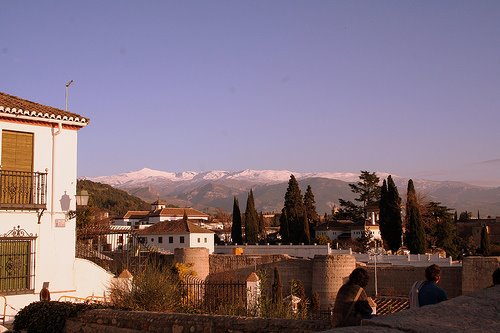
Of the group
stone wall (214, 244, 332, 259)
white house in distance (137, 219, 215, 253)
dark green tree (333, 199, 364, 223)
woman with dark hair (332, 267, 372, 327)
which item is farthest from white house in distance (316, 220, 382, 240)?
woman with dark hair (332, 267, 372, 327)

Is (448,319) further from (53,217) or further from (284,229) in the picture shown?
(284,229)

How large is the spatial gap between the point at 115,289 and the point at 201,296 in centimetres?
272

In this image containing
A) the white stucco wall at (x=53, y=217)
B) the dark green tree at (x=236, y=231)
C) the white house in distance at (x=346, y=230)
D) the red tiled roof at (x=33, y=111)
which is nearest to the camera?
the red tiled roof at (x=33, y=111)

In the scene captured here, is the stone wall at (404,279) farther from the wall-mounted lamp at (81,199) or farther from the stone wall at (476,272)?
the wall-mounted lamp at (81,199)

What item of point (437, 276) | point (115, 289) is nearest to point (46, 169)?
point (115, 289)

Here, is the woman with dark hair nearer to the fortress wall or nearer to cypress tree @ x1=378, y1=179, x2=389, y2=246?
the fortress wall

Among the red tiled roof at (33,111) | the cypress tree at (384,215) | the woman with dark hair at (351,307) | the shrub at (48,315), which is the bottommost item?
the shrub at (48,315)

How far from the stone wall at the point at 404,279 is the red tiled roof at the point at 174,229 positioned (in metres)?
22.8

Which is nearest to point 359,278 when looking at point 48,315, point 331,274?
point 48,315

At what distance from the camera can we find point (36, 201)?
1502cm

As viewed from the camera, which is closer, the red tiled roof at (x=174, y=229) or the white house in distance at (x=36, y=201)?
the white house in distance at (x=36, y=201)

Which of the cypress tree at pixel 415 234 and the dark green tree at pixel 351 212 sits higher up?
the dark green tree at pixel 351 212

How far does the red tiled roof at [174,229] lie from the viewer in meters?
58.2

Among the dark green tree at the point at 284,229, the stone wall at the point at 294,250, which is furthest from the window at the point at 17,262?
the dark green tree at the point at 284,229
